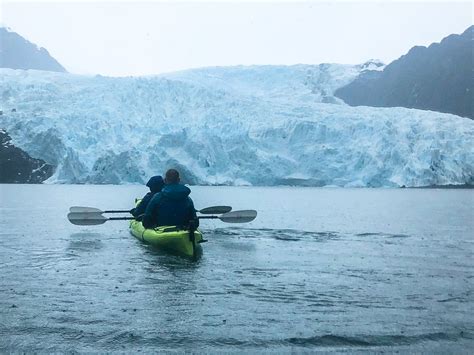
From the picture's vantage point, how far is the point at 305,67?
5534 cm

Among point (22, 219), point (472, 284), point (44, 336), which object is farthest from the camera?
point (22, 219)

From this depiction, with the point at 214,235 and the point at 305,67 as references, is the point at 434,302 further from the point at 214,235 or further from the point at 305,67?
the point at 305,67

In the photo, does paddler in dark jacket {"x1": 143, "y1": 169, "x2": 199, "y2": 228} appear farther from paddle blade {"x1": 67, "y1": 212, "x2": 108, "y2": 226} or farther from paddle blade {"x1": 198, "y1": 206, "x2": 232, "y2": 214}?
paddle blade {"x1": 67, "y1": 212, "x2": 108, "y2": 226}

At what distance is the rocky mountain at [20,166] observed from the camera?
42.5 m

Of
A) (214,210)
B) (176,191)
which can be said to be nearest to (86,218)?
(214,210)

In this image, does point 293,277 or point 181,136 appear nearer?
point 293,277

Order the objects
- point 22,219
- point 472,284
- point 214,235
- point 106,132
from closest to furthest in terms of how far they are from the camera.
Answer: point 472,284 < point 214,235 < point 22,219 < point 106,132

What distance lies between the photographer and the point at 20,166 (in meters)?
45.8

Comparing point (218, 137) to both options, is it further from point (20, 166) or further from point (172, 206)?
point (172, 206)

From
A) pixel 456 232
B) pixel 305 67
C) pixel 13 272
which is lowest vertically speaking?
pixel 456 232

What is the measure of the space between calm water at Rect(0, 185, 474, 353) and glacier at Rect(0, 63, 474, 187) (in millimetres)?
25933

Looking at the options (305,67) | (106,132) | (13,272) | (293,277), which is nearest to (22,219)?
(13,272)

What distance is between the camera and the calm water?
Result: 4.67m

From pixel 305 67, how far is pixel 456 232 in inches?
1671
